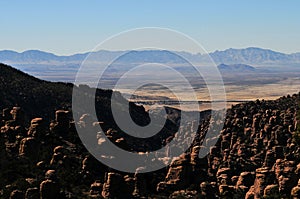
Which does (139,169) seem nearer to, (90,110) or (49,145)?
(49,145)

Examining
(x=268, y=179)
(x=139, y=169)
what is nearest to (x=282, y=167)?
(x=268, y=179)

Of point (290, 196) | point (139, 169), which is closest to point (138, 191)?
point (139, 169)

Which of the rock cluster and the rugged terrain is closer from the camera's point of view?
the rock cluster

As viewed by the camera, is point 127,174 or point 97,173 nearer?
point 127,174

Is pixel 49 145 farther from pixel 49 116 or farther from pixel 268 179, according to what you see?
pixel 49 116

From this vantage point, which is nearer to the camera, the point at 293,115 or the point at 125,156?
the point at 125,156

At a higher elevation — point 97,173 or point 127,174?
point 127,174

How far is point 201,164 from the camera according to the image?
1967 inches

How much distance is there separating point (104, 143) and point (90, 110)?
47.0m

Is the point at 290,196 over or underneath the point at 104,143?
underneath

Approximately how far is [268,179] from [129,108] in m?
69.3

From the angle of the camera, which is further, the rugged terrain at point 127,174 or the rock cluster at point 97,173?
the rugged terrain at point 127,174

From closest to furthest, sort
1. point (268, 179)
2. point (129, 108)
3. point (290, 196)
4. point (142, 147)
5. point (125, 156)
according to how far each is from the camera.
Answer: point (290, 196) → point (268, 179) → point (125, 156) → point (142, 147) → point (129, 108)

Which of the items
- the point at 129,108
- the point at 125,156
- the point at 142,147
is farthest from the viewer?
the point at 129,108
